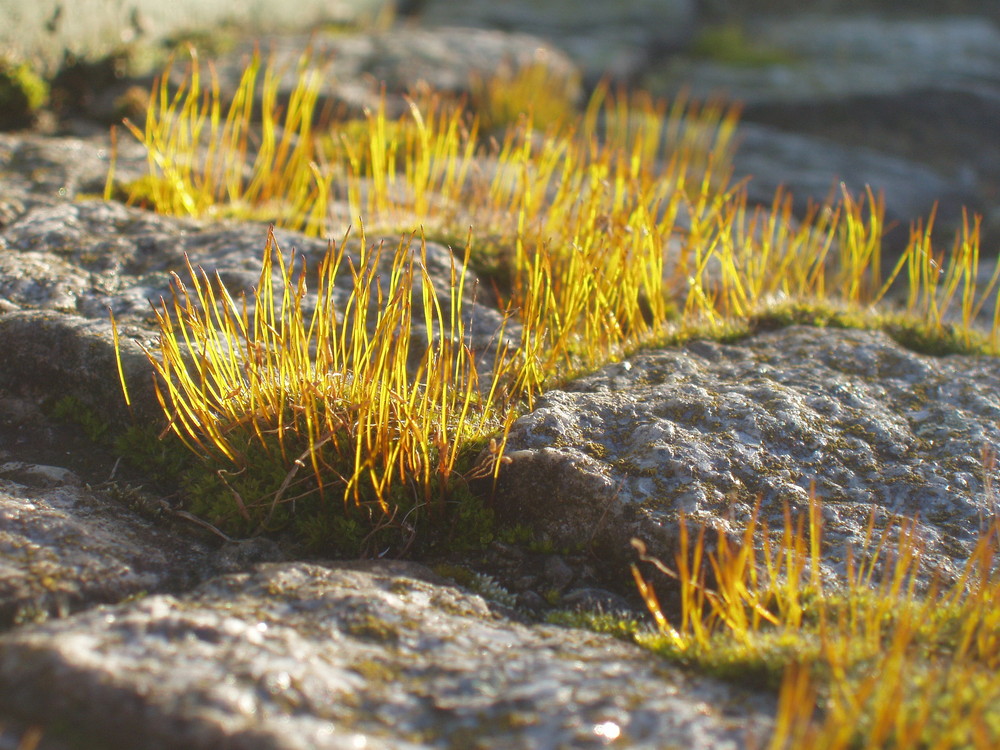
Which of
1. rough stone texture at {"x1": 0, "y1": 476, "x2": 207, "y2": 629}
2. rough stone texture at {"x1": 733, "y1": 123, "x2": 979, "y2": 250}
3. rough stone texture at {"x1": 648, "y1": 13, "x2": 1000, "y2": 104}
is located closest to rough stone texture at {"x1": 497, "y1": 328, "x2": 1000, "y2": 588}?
rough stone texture at {"x1": 0, "y1": 476, "x2": 207, "y2": 629}

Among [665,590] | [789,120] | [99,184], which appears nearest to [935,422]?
[665,590]

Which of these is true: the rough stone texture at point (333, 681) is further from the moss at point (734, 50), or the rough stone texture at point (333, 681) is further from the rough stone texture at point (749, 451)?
the moss at point (734, 50)

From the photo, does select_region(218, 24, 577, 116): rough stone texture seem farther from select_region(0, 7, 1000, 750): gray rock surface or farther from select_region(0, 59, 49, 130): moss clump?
select_region(0, 7, 1000, 750): gray rock surface

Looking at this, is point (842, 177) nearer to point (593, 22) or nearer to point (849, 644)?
point (593, 22)

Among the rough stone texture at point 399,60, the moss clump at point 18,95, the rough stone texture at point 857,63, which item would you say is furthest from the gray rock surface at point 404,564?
the rough stone texture at point 857,63

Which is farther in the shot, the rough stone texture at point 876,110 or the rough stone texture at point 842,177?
the rough stone texture at point 876,110

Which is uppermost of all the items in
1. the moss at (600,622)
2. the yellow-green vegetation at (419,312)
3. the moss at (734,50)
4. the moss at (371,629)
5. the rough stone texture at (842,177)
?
the moss at (734,50)

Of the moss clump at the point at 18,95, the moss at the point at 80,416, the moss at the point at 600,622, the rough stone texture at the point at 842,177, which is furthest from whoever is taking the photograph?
the rough stone texture at the point at 842,177
